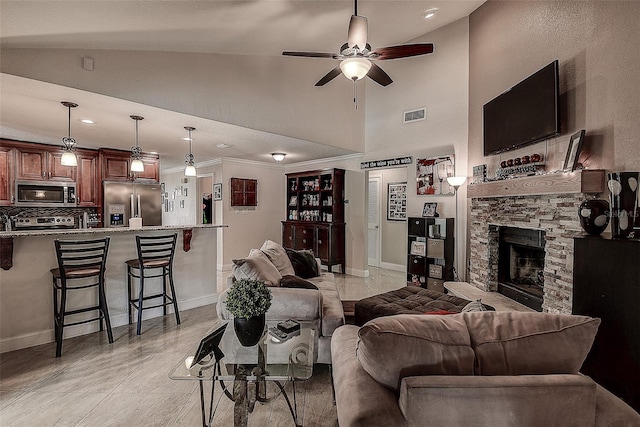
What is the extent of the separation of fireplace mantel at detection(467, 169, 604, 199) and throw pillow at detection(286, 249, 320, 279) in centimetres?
222

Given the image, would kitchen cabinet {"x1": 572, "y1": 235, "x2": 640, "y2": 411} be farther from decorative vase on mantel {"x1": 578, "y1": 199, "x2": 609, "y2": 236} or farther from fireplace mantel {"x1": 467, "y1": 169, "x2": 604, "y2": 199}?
fireplace mantel {"x1": 467, "y1": 169, "x2": 604, "y2": 199}

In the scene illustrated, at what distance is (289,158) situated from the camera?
6.45 metres

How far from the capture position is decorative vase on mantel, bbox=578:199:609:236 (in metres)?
2.23

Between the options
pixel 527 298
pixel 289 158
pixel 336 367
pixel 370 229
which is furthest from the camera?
pixel 370 229

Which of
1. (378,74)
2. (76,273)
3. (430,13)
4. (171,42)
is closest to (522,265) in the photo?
(378,74)

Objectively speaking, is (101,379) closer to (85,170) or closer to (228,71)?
(228,71)

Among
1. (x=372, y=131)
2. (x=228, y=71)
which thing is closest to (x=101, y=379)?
(x=228, y=71)

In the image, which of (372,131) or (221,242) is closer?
(372,131)

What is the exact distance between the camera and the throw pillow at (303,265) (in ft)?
12.2

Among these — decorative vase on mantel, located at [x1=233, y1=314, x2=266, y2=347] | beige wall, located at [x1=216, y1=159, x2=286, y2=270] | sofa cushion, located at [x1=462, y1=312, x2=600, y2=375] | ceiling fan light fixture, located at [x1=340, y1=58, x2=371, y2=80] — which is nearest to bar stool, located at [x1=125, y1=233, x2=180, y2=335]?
decorative vase on mantel, located at [x1=233, y1=314, x2=266, y2=347]

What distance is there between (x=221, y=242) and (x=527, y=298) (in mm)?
5267

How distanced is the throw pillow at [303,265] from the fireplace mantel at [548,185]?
2223mm

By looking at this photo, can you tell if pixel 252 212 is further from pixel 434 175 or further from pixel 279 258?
pixel 434 175

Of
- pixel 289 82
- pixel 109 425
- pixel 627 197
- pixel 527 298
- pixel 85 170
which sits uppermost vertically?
pixel 289 82
